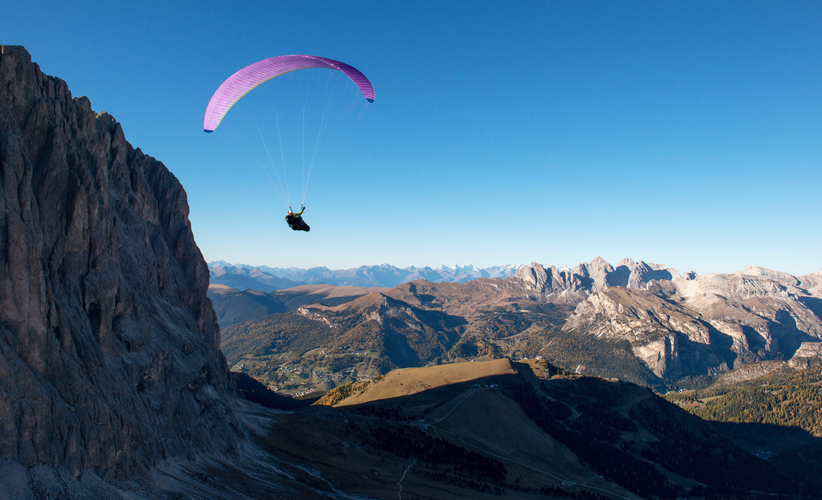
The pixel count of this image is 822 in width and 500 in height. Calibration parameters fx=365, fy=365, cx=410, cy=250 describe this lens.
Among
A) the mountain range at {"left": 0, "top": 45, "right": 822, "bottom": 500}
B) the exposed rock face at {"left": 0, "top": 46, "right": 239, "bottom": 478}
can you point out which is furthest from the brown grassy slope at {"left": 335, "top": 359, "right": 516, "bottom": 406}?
the exposed rock face at {"left": 0, "top": 46, "right": 239, "bottom": 478}

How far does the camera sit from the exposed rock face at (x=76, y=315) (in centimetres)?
3019

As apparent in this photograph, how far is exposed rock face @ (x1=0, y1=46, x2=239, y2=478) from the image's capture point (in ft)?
99.0

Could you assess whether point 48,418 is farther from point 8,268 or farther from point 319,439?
point 319,439

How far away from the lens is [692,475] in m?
155

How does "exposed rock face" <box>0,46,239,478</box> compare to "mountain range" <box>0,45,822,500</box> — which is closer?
"exposed rock face" <box>0,46,239,478</box>

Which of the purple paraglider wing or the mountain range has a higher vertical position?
the purple paraglider wing

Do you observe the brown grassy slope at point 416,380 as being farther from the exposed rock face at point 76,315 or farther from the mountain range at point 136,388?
the exposed rock face at point 76,315

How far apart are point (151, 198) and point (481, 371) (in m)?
166

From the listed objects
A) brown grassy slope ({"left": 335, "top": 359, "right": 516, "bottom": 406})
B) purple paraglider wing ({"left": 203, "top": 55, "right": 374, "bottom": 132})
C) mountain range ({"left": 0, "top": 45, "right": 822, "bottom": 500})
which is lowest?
brown grassy slope ({"left": 335, "top": 359, "right": 516, "bottom": 406})

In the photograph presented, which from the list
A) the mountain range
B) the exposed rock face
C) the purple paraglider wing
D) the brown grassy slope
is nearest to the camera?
the exposed rock face

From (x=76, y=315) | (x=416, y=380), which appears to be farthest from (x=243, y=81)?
(x=416, y=380)

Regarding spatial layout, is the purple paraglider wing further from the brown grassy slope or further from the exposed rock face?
the brown grassy slope

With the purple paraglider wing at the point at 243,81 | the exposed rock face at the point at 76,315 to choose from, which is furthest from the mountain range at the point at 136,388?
the purple paraglider wing at the point at 243,81

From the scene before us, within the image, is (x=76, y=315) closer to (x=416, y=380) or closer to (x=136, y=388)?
(x=136, y=388)
